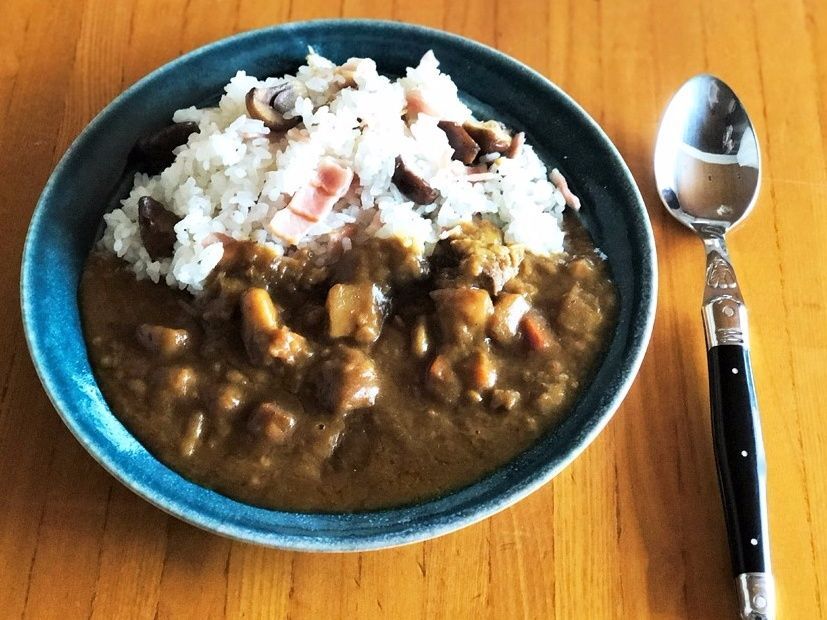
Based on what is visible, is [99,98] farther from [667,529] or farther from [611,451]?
[667,529]

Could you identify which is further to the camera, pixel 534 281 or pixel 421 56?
pixel 421 56

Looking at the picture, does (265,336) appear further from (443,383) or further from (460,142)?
(460,142)

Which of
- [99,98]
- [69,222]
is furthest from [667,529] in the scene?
[99,98]

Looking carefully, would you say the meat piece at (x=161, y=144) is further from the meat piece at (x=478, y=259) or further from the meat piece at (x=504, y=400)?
the meat piece at (x=504, y=400)

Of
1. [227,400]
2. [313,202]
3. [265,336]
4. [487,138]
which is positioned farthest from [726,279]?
[227,400]

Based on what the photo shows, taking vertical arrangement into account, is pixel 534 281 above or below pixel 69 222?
below

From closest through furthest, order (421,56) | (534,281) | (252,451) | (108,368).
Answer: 1. (252,451)
2. (108,368)
3. (534,281)
4. (421,56)
